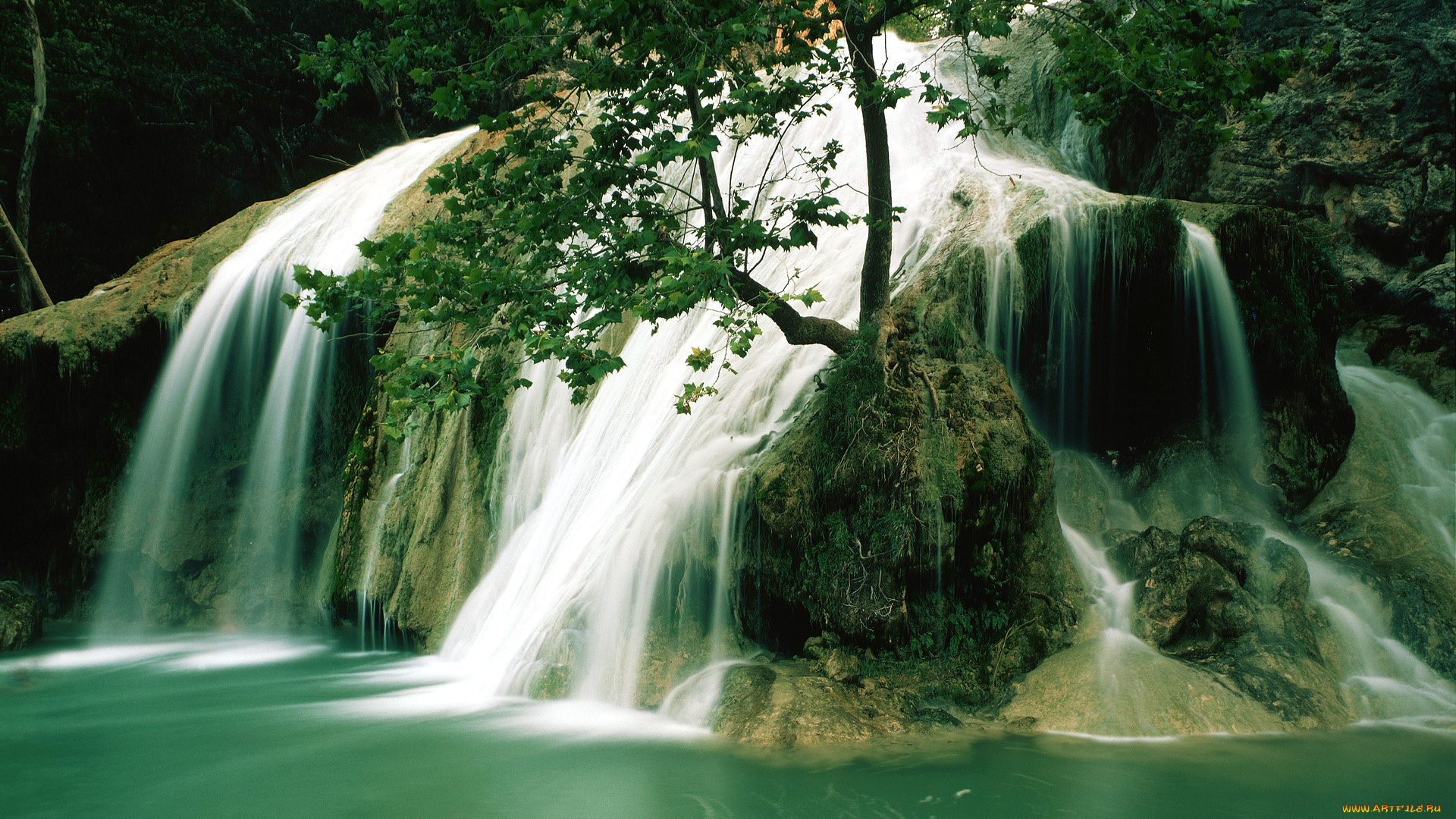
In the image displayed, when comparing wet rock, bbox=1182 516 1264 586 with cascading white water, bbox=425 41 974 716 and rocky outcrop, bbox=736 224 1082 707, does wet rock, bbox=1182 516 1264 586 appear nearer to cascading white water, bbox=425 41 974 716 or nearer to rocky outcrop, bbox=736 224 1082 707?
rocky outcrop, bbox=736 224 1082 707

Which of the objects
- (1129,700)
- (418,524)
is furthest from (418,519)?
(1129,700)

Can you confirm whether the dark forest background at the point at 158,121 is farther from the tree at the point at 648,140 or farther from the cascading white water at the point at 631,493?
the tree at the point at 648,140

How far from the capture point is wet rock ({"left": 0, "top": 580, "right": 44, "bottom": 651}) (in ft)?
Answer: 31.8

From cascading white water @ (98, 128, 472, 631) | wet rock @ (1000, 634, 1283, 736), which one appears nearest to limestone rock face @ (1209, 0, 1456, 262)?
wet rock @ (1000, 634, 1283, 736)

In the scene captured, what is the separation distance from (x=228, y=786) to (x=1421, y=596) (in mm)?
7984

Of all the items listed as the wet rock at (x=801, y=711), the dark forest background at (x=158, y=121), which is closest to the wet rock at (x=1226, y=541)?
the wet rock at (x=801, y=711)

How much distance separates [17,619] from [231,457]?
3.11 m

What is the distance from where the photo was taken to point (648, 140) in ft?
17.6

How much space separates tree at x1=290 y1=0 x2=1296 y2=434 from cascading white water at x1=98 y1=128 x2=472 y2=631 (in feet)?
22.3

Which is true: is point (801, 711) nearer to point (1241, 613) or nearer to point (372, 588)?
point (1241, 613)

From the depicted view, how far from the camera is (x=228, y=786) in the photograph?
5254mm

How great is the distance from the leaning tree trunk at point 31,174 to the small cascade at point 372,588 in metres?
10.3

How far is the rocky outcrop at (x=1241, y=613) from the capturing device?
5707mm

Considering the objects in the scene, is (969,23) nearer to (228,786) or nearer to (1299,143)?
(228,786)
